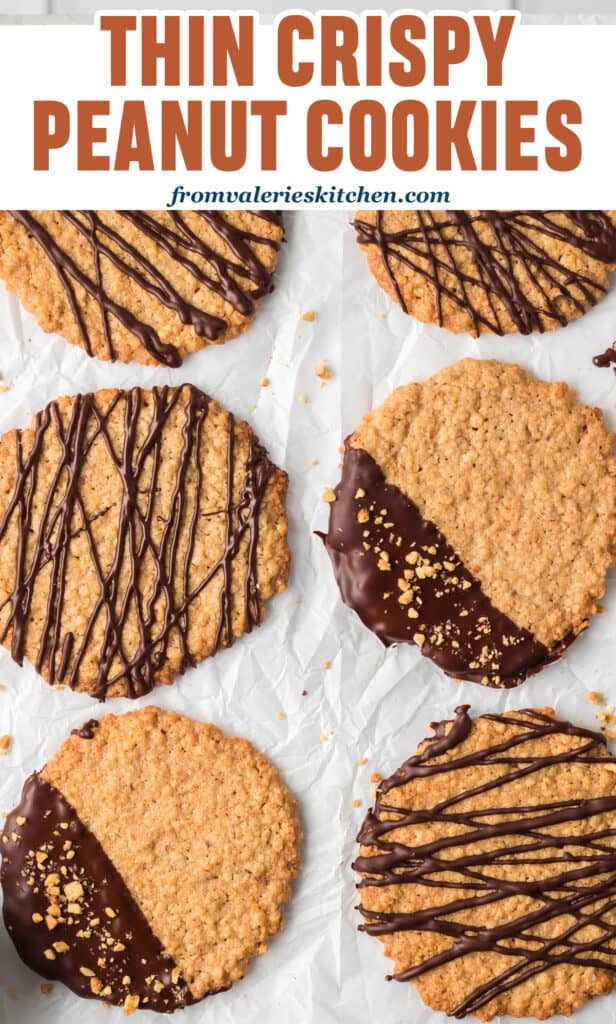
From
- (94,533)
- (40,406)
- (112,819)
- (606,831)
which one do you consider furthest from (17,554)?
(606,831)

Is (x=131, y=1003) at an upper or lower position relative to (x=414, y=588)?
lower

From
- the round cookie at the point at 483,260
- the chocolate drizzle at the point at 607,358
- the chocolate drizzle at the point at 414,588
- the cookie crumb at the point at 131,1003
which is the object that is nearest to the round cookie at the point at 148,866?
the cookie crumb at the point at 131,1003

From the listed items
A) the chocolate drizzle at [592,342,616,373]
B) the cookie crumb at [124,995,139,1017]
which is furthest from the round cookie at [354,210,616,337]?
the cookie crumb at [124,995,139,1017]

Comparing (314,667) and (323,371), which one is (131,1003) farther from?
(323,371)

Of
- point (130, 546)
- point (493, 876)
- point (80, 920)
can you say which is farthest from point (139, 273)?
point (493, 876)

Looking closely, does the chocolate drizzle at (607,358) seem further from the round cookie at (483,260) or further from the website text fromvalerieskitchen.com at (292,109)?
the website text fromvalerieskitchen.com at (292,109)

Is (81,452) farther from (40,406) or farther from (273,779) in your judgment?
(273,779)

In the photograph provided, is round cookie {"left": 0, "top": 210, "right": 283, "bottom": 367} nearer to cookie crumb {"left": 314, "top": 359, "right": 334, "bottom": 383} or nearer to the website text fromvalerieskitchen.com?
the website text fromvalerieskitchen.com
